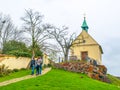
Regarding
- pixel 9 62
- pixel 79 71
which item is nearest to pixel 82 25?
pixel 79 71

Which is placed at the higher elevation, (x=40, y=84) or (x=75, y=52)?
(x=75, y=52)

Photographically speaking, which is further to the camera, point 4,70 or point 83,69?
point 83,69

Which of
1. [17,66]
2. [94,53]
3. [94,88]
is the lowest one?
[94,88]

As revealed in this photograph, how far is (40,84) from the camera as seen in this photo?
88.3 feet

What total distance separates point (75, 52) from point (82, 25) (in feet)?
29.2

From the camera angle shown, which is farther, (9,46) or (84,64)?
(9,46)

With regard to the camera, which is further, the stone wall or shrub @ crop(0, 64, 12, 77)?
the stone wall

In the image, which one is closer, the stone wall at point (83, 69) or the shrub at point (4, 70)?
the shrub at point (4, 70)

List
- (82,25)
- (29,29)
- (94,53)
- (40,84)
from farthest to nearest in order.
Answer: (82,25) → (94,53) → (29,29) → (40,84)

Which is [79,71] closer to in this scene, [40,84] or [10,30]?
[40,84]

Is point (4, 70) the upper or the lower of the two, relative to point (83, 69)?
lower

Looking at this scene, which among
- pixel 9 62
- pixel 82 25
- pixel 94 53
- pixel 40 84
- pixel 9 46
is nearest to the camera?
pixel 40 84

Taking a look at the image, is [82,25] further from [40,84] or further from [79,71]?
[40,84]

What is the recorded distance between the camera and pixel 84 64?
149 feet
